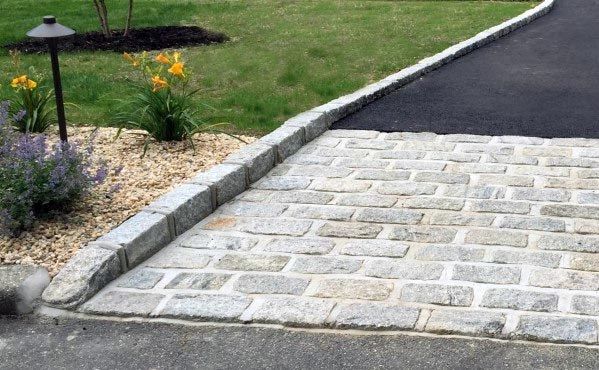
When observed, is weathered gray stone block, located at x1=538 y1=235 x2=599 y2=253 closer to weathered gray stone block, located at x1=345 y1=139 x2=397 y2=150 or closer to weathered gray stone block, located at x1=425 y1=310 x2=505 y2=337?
weathered gray stone block, located at x1=425 y1=310 x2=505 y2=337

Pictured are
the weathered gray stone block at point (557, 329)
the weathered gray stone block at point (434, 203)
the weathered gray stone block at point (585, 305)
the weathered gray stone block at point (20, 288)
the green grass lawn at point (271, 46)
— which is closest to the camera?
the weathered gray stone block at point (557, 329)

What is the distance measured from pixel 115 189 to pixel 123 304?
4.34 ft

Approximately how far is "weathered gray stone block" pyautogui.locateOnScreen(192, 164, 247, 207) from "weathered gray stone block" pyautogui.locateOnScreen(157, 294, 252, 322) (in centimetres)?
150

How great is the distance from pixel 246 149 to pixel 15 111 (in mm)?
2207

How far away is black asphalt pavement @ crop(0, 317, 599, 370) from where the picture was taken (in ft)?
13.8

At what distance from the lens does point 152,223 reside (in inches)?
220

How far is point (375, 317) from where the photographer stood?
15.2 feet

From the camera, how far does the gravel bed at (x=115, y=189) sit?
5.40 m

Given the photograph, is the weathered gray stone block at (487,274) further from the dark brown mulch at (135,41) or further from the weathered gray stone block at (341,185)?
the dark brown mulch at (135,41)

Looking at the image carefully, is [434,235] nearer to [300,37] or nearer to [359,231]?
[359,231]

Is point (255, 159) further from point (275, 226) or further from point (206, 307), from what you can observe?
point (206, 307)

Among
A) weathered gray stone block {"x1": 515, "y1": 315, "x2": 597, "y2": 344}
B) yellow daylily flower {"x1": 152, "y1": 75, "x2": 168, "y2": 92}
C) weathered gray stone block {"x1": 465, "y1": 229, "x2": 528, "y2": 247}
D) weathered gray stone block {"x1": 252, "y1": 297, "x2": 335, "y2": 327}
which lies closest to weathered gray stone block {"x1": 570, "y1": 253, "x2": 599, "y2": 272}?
weathered gray stone block {"x1": 465, "y1": 229, "x2": 528, "y2": 247}

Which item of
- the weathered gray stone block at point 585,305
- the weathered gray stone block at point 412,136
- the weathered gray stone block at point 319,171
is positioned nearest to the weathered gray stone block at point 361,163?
the weathered gray stone block at point 319,171

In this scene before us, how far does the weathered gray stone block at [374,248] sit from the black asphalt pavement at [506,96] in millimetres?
2787
